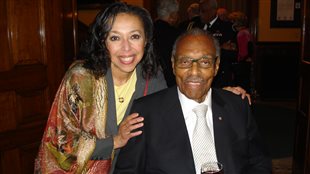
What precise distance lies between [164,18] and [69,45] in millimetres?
1320

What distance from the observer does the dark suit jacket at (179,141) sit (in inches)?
65.1

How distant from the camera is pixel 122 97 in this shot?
1972 mm

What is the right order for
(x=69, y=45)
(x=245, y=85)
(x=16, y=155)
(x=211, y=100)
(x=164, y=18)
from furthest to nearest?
(x=245, y=85) < (x=164, y=18) < (x=69, y=45) < (x=16, y=155) < (x=211, y=100)

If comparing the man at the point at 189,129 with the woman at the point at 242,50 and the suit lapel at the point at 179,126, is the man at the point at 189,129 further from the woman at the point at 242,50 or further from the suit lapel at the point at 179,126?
the woman at the point at 242,50

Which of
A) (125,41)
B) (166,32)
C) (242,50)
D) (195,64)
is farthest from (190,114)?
(242,50)

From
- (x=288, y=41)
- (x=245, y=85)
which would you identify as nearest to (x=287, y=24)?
(x=288, y=41)

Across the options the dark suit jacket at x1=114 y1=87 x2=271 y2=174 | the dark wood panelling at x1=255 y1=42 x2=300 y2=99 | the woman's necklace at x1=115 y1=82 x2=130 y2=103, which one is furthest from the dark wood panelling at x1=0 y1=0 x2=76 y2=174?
the dark wood panelling at x1=255 y1=42 x2=300 y2=99

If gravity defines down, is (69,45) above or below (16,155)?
above

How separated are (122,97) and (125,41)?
0.35 meters

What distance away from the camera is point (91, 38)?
6.24 feet

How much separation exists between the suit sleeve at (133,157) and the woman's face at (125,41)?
15.3 inches

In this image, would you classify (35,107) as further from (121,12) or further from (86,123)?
(121,12)

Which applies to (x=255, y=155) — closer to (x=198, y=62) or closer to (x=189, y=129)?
(x=189, y=129)

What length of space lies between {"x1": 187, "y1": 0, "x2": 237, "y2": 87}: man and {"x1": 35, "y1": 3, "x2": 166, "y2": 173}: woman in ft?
8.66
